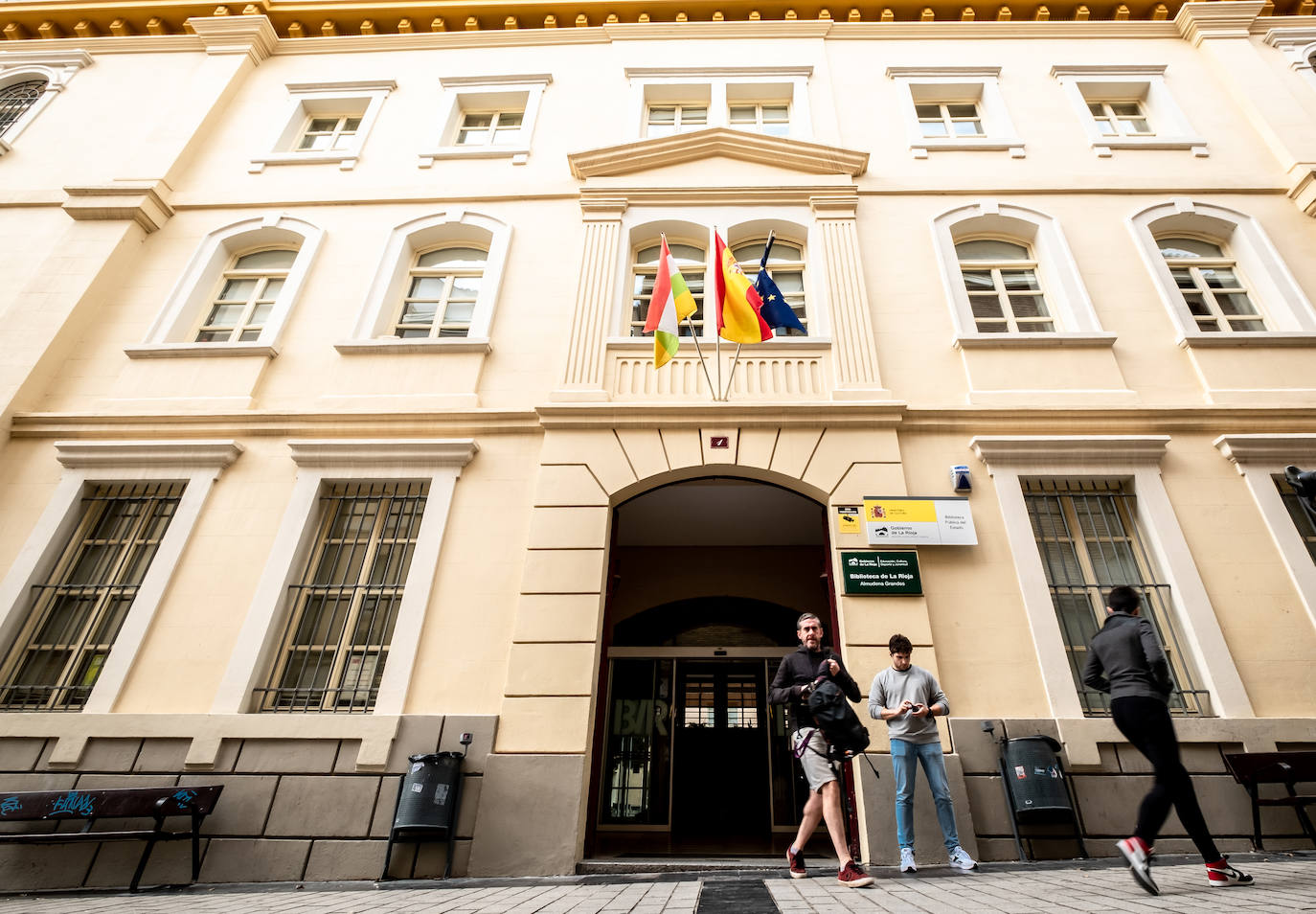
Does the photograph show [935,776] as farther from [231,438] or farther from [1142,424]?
[231,438]

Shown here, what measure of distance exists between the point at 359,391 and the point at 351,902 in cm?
582

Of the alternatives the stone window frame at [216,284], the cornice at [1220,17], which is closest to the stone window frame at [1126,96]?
the cornice at [1220,17]

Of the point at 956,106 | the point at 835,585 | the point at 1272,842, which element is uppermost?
the point at 956,106

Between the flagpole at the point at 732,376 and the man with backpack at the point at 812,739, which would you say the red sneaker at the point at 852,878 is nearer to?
Result: the man with backpack at the point at 812,739

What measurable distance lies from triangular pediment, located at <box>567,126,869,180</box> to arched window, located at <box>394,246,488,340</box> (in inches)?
89.3

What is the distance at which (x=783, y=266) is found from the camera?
31.6 ft

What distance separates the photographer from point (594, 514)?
745cm

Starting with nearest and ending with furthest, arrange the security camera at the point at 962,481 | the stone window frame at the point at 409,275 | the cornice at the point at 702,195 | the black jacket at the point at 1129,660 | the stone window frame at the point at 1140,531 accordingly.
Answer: the black jacket at the point at 1129,660, the stone window frame at the point at 1140,531, the security camera at the point at 962,481, the stone window frame at the point at 409,275, the cornice at the point at 702,195

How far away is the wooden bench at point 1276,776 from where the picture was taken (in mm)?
5711

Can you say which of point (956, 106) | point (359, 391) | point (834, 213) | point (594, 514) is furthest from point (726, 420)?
point (956, 106)

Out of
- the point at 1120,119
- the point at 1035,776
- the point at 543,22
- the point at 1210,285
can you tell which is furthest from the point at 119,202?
the point at 1120,119

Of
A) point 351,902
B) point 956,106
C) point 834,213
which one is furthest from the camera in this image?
point 956,106

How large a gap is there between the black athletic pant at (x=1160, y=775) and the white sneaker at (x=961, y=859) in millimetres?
1469

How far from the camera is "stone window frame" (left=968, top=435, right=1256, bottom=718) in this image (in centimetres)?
641
